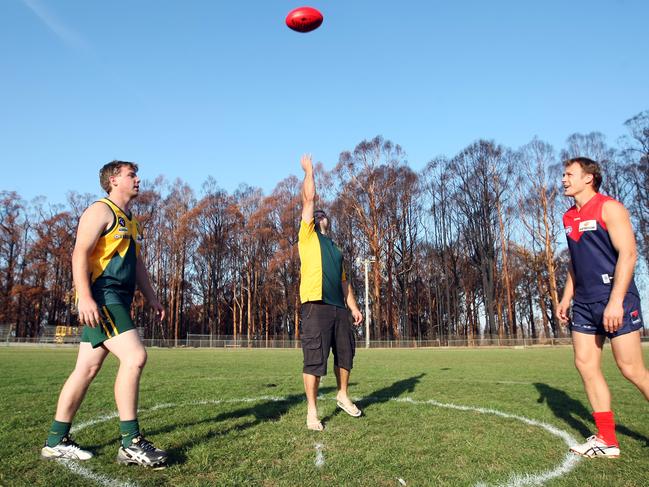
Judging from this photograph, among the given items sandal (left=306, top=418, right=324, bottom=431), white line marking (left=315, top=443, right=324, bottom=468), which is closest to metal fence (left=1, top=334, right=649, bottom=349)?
sandal (left=306, top=418, right=324, bottom=431)

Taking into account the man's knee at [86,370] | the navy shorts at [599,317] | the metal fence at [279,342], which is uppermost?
the navy shorts at [599,317]

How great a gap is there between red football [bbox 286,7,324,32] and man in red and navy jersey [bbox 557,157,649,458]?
15.0 feet

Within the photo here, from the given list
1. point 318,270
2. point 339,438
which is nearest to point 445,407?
point 339,438

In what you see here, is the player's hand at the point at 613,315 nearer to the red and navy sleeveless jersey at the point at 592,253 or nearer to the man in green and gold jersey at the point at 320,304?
the red and navy sleeveless jersey at the point at 592,253

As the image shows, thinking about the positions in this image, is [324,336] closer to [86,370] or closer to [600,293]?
[86,370]

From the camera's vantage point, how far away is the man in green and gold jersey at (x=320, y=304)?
4988 millimetres

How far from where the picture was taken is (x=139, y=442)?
11.0 feet

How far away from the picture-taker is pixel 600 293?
385cm

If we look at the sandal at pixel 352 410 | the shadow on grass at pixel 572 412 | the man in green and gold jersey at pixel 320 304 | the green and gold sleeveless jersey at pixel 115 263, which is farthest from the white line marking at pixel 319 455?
the shadow on grass at pixel 572 412

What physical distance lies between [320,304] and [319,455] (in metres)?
1.82

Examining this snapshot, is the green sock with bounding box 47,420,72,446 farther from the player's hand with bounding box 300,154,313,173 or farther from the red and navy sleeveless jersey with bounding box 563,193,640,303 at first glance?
the red and navy sleeveless jersey with bounding box 563,193,640,303

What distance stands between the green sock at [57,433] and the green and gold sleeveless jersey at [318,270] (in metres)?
2.51

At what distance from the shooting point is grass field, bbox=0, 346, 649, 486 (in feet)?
10.1

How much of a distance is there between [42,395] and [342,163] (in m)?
37.4
